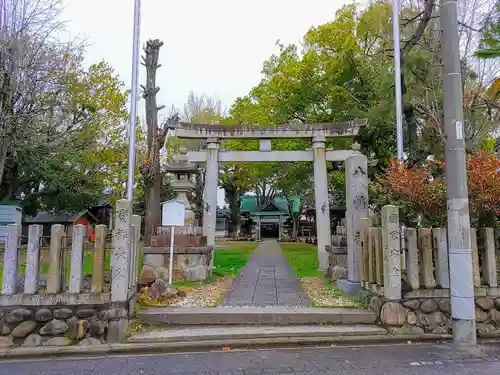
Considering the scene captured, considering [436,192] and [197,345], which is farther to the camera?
[436,192]

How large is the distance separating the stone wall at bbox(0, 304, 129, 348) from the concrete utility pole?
4421 mm

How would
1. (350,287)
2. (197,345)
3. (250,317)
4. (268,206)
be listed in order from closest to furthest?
(197,345) < (250,317) < (350,287) < (268,206)

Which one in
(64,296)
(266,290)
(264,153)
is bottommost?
(266,290)

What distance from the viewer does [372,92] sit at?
1560 centimetres

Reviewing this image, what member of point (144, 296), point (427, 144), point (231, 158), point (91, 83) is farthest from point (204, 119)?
point (144, 296)

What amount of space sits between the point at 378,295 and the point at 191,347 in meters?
2.90

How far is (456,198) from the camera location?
4.96 metres

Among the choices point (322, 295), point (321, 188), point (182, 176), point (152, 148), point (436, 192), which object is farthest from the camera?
point (182, 176)

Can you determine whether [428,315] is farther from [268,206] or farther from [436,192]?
[268,206]

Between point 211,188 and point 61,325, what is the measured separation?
6475mm

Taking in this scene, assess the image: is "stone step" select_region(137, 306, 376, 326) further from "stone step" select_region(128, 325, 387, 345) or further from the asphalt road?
the asphalt road

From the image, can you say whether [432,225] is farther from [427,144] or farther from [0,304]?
[0,304]

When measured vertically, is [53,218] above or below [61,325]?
above

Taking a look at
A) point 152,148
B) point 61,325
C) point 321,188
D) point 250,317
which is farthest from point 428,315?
point 152,148
